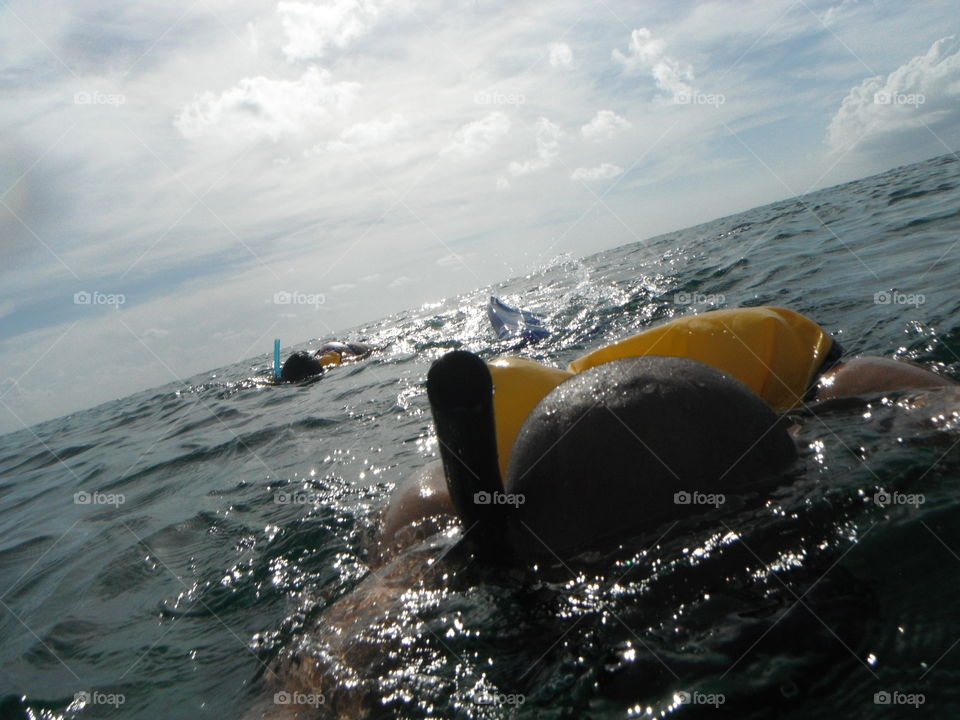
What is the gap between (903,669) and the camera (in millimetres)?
1857

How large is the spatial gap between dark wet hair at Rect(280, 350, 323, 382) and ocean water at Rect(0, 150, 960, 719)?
6579 mm

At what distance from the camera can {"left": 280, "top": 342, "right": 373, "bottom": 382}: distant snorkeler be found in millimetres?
13828

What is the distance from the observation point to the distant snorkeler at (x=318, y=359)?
13.8 m

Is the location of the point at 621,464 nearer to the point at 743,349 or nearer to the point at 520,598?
the point at 520,598

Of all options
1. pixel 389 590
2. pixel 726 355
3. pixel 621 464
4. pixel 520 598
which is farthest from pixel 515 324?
pixel 520 598

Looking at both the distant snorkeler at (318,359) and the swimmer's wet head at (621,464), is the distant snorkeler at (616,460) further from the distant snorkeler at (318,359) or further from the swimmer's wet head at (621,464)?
the distant snorkeler at (318,359)

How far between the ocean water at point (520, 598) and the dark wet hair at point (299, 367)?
658cm

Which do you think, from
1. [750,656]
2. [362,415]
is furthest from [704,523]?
[362,415]

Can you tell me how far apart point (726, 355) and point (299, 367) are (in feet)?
36.6

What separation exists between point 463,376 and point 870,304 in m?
6.41

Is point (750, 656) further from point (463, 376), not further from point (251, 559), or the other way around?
point (251, 559)

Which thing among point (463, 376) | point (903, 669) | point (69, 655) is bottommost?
point (69, 655)

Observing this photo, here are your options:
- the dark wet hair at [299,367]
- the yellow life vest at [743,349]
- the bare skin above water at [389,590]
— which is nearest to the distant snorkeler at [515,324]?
the dark wet hair at [299,367]

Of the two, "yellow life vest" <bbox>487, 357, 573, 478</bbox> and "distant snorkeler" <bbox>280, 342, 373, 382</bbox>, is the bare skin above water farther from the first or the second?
"distant snorkeler" <bbox>280, 342, 373, 382</bbox>
